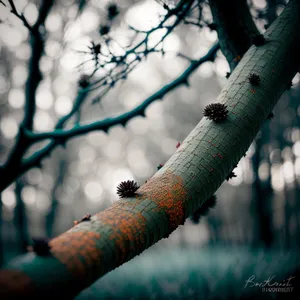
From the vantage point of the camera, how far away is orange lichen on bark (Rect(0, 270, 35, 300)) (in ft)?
2.43

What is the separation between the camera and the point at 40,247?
87cm

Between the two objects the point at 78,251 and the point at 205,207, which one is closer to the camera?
the point at 78,251

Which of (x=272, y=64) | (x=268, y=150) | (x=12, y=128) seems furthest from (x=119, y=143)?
(x=272, y=64)

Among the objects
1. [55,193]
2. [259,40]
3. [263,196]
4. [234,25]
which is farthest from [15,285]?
[55,193]

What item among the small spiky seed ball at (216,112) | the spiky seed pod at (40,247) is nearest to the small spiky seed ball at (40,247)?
the spiky seed pod at (40,247)

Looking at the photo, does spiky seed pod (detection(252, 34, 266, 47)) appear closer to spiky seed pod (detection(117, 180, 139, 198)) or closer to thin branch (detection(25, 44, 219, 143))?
spiky seed pod (detection(117, 180, 139, 198))

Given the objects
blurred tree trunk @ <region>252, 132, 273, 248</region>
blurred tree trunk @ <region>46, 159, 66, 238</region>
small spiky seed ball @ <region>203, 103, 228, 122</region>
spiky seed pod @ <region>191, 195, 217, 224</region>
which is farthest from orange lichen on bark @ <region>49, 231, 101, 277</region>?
blurred tree trunk @ <region>46, 159, 66, 238</region>

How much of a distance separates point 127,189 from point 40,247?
20.4 inches

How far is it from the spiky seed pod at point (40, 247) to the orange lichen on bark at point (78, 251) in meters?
0.03

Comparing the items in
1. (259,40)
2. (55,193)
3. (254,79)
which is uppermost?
(55,193)

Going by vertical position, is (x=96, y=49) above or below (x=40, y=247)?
above

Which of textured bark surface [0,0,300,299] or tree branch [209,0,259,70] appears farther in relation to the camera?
tree branch [209,0,259,70]

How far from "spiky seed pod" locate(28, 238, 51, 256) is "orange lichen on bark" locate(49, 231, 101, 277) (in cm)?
3

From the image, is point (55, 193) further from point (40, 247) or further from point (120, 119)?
point (40, 247)
